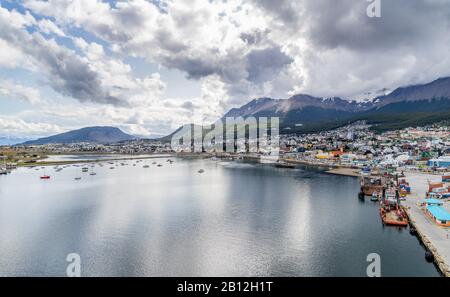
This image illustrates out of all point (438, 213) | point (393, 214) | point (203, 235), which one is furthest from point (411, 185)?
point (203, 235)

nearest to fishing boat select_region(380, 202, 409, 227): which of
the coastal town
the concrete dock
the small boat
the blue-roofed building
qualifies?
the coastal town

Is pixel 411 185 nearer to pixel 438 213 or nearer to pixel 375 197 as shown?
pixel 375 197

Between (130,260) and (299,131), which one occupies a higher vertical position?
(299,131)

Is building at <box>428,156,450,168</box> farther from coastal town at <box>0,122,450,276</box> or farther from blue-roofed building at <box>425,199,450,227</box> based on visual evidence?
blue-roofed building at <box>425,199,450,227</box>

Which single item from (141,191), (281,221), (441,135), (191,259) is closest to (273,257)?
(191,259)
